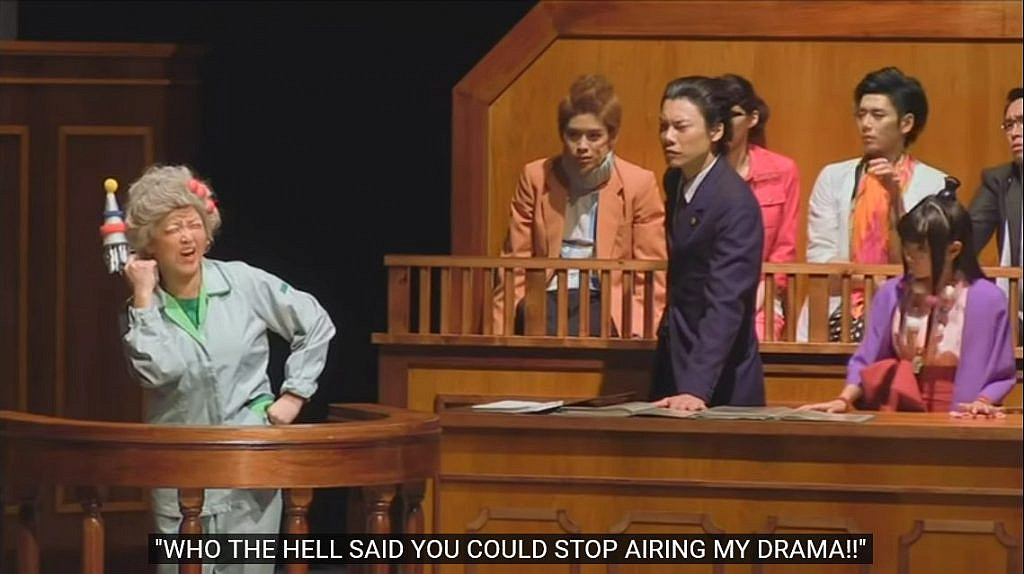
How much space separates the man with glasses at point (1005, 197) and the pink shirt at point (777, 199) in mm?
383

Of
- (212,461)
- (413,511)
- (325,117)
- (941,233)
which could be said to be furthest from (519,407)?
(325,117)

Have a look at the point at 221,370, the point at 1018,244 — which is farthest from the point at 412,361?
the point at 1018,244

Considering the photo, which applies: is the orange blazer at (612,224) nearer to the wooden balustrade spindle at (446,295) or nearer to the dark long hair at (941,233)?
the wooden balustrade spindle at (446,295)

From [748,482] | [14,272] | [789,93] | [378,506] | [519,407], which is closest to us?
[378,506]

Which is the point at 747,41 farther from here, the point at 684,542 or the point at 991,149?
the point at 684,542

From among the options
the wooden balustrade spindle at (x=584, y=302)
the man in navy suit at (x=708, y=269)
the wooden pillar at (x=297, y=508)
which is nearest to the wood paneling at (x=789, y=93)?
the wooden balustrade spindle at (x=584, y=302)

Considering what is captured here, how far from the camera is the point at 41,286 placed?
6086 millimetres

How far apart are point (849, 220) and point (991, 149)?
0.37 m

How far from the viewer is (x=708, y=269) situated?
16.9 feet

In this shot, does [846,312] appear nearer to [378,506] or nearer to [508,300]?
[508,300]

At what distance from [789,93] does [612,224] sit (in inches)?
20.9

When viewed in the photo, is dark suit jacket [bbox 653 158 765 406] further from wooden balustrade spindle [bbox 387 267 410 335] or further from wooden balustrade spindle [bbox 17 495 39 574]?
wooden balustrade spindle [bbox 17 495 39 574]

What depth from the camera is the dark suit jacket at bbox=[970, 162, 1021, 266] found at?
562 cm

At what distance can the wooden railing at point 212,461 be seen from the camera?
4445 mm
